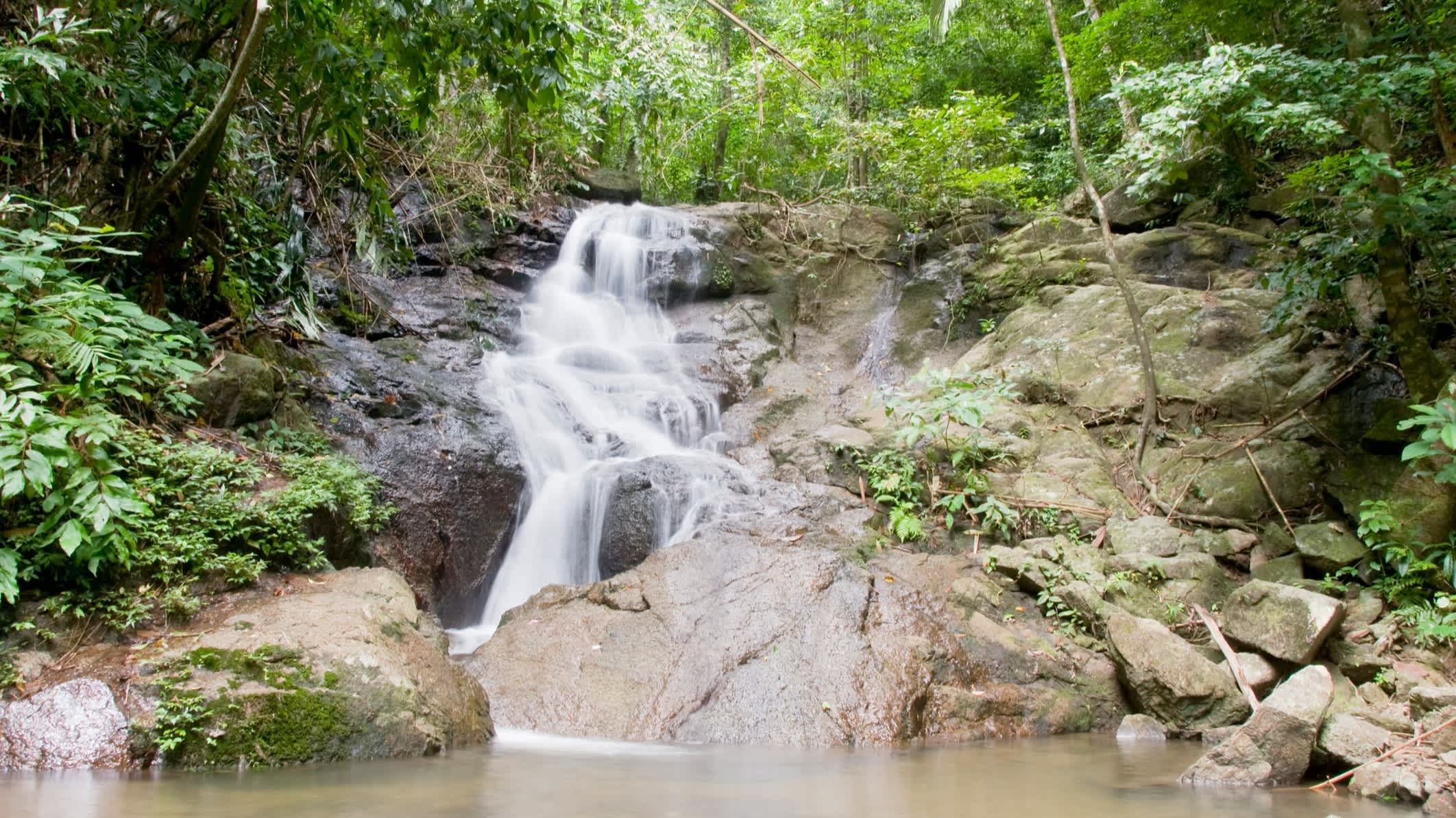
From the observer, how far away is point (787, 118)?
16141 mm

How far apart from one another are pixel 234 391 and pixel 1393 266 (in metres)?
8.86

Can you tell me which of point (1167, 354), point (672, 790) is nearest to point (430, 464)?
point (672, 790)

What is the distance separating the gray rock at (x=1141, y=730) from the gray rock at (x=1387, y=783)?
137 cm

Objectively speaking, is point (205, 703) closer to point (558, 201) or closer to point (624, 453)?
point (624, 453)

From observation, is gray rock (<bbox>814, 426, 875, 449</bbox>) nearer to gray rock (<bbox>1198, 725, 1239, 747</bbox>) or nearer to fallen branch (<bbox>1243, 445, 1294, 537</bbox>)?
fallen branch (<bbox>1243, 445, 1294, 537</bbox>)

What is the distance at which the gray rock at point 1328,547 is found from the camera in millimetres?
6145

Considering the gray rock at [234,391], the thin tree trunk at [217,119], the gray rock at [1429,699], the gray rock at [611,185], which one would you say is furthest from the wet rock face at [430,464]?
the gray rock at [611,185]

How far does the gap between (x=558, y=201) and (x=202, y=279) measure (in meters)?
8.31

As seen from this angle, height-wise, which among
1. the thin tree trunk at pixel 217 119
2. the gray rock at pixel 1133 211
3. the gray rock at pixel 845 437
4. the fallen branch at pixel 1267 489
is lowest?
the fallen branch at pixel 1267 489

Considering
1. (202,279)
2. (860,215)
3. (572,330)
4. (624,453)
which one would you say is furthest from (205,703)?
(860,215)

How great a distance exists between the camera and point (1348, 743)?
160 inches

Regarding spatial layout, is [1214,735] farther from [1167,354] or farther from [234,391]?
[234,391]

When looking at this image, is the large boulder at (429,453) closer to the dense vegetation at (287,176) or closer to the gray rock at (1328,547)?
the dense vegetation at (287,176)

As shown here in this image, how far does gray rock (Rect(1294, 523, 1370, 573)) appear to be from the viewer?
6.14m
